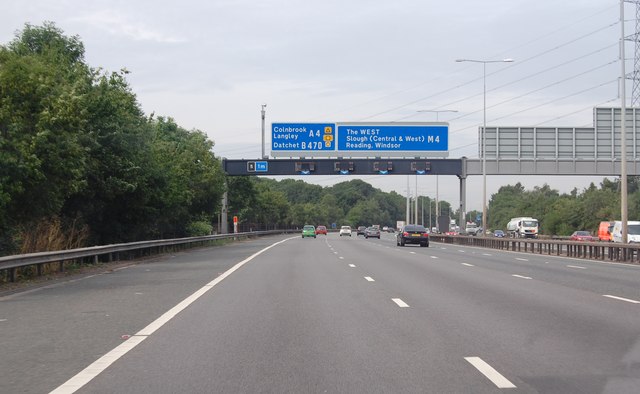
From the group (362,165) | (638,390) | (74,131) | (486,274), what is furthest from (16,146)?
(362,165)

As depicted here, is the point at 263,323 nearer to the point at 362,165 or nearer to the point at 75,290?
the point at 75,290

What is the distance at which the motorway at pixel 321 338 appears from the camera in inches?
300

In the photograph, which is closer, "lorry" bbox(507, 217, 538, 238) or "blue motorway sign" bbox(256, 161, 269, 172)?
"blue motorway sign" bbox(256, 161, 269, 172)

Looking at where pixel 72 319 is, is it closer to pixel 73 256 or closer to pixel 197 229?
pixel 73 256

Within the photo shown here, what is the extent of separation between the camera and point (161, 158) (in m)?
39.5

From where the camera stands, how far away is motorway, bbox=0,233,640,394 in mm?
7625

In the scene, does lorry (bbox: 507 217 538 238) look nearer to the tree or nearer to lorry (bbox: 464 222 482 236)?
lorry (bbox: 464 222 482 236)

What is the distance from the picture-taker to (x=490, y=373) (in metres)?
7.96

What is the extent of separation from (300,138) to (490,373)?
49.4 meters

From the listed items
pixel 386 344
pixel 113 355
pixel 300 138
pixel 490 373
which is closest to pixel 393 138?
pixel 300 138

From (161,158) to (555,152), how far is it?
1200 inches

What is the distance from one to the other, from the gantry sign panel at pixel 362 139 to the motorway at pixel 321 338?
123 ft

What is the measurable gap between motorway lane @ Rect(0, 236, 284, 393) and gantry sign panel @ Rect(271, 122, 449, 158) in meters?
34.7

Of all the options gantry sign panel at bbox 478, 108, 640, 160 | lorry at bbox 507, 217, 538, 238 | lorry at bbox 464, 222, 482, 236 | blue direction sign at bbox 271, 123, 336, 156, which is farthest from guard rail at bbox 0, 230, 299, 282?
lorry at bbox 507, 217, 538, 238
